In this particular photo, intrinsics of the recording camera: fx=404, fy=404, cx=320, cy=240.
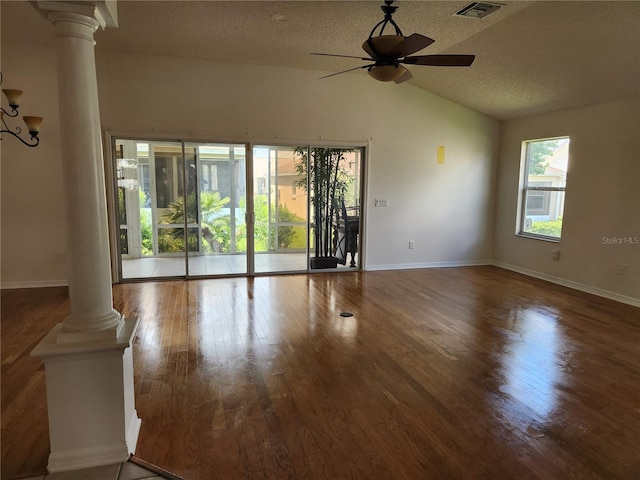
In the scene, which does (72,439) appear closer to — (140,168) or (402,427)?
(402,427)

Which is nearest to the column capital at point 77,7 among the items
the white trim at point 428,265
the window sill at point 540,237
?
the white trim at point 428,265

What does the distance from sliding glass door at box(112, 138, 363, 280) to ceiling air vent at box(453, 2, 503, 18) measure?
2.80 metres

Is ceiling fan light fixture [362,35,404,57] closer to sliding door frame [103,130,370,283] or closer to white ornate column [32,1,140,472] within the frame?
white ornate column [32,1,140,472]

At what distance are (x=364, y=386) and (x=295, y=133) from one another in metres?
4.35

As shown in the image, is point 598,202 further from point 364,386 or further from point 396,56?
point 364,386

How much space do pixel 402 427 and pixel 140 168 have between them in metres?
5.26

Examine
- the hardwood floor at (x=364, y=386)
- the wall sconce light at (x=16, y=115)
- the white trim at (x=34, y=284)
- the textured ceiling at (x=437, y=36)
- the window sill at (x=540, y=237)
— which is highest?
the textured ceiling at (x=437, y=36)

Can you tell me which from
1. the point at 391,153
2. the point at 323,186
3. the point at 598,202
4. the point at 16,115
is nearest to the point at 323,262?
the point at 323,186

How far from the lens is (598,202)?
5449mm

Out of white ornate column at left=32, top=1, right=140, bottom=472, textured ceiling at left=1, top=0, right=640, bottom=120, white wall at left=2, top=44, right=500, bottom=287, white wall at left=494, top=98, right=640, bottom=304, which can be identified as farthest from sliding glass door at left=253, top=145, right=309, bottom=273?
white ornate column at left=32, top=1, right=140, bottom=472

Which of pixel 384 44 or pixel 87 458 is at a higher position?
pixel 384 44

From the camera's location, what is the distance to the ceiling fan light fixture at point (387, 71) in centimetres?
350

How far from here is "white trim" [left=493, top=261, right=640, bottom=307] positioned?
5.11 meters

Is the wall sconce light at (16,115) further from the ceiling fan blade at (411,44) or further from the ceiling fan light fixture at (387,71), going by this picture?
the ceiling fan blade at (411,44)
